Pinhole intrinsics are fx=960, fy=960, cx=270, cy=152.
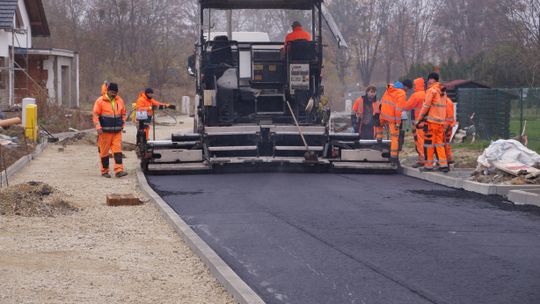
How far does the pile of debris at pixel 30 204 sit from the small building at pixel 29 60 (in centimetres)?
2383

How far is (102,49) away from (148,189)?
49608 mm

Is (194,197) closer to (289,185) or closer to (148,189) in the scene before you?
(148,189)

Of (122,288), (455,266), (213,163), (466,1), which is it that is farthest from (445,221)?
(466,1)

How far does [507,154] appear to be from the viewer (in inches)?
612

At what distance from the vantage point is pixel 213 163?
17.1 m

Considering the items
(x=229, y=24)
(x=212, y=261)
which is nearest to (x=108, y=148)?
(x=229, y=24)

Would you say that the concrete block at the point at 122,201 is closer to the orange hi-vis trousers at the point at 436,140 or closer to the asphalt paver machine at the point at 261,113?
the asphalt paver machine at the point at 261,113

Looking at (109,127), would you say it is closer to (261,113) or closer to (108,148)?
(108,148)

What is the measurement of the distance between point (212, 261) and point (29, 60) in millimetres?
39030

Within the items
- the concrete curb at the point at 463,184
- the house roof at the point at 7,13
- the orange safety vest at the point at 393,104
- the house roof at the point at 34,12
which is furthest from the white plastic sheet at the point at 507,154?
the house roof at the point at 34,12

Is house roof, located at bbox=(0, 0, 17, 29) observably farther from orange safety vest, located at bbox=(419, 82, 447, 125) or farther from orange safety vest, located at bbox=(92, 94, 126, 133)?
orange safety vest, located at bbox=(419, 82, 447, 125)

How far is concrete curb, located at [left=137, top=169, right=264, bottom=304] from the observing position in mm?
6992

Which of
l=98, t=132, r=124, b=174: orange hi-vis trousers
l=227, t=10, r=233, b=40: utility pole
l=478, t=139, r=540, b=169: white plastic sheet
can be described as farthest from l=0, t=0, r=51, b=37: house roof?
l=478, t=139, r=540, b=169: white plastic sheet

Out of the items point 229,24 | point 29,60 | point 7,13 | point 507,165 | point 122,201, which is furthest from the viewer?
point 29,60
